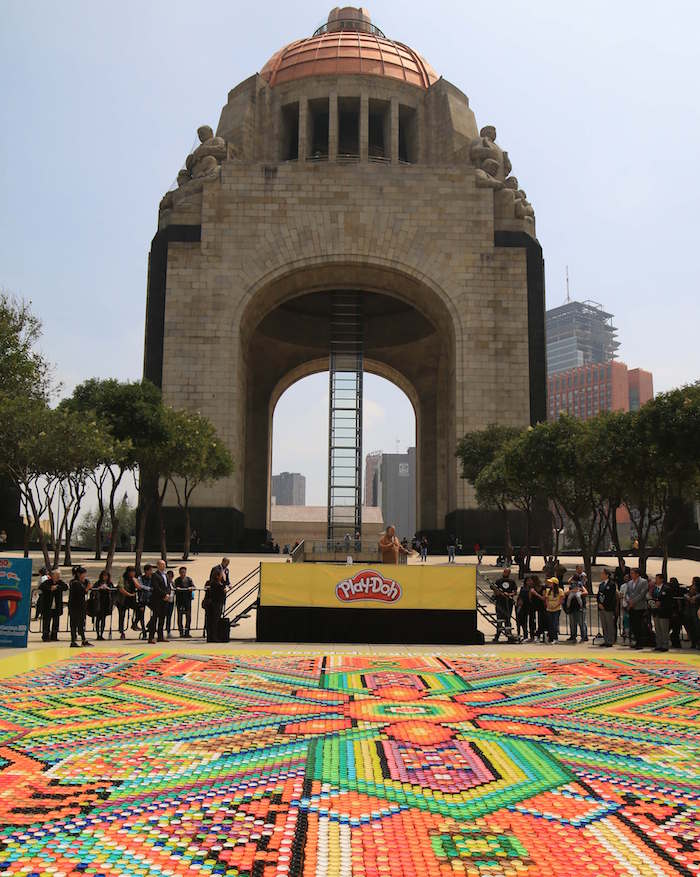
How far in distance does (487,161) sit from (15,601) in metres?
38.6

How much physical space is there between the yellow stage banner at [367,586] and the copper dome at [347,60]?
41349mm

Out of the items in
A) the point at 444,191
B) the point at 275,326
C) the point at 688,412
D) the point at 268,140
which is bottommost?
the point at 688,412

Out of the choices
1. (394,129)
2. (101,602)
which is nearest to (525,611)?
(101,602)

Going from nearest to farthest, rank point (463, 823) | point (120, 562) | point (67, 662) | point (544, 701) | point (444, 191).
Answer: point (463, 823), point (544, 701), point (67, 662), point (120, 562), point (444, 191)

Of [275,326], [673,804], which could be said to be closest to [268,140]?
[275,326]

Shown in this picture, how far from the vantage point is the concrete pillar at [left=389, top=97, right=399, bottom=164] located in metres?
46.5

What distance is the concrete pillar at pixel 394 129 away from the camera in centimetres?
4653

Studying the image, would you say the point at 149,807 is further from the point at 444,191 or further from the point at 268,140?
the point at 268,140

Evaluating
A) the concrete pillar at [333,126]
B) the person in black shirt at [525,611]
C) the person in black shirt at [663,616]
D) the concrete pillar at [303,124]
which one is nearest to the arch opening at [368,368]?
the concrete pillar at [303,124]

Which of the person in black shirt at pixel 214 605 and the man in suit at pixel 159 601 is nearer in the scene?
the man in suit at pixel 159 601

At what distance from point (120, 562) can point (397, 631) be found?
2190 centimetres

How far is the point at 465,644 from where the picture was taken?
15.1 metres

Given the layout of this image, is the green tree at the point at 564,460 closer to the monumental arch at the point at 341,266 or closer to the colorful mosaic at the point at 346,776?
the monumental arch at the point at 341,266

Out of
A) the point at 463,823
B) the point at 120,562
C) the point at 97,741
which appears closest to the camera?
the point at 463,823
